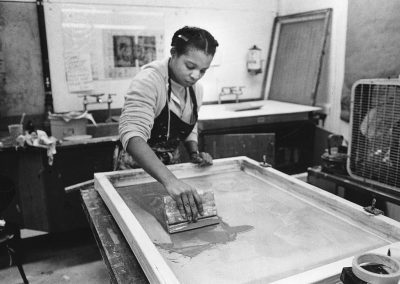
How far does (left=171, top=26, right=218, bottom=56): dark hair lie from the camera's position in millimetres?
1859

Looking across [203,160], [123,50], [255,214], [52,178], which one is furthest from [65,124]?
[255,214]

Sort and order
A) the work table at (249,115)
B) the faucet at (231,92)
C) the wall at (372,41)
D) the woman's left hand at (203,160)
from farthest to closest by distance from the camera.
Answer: the faucet at (231,92) → the work table at (249,115) → the wall at (372,41) → the woman's left hand at (203,160)

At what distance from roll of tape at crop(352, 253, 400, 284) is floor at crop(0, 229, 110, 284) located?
2.40m

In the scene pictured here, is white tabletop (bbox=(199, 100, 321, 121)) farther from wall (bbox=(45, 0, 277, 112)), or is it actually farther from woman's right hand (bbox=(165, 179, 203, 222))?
woman's right hand (bbox=(165, 179, 203, 222))

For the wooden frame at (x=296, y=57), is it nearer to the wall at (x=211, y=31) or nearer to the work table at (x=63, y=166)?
the wall at (x=211, y=31)

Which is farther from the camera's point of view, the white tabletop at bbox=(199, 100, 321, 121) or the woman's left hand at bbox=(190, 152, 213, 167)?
the white tabletop at bbox=(199, 100, 321, 121)

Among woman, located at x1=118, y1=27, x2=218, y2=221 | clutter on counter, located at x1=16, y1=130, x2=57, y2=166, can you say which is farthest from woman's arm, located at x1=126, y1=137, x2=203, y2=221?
clutter on counter, located at x1=16, y1=130, x2=57, y2=166

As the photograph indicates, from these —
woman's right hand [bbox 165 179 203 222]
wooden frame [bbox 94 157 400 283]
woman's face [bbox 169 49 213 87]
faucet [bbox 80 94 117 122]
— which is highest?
woman's face [bbox 169 49 213 87]

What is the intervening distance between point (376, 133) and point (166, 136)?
1.33 meters

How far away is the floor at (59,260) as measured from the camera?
114 inches

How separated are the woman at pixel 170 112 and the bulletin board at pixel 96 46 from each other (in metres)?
1.78

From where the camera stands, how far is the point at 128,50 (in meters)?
3.95

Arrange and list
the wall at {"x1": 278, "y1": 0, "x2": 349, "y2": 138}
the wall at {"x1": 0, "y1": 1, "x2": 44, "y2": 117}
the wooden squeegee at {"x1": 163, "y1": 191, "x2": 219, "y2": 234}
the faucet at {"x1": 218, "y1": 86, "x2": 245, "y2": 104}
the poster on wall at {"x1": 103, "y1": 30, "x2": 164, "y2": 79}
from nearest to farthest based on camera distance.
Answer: the wooden squeegee at {"x1": 163, "y1": 191, "x2": 219, "y2": 234}, the wall at {"x1": 0, "y1": 1, "x2": 44, "y2": 117}, the poster on wall at {"x1": 103, "y1": 30, "x2": 164, "y2": 79}, the wall at {"x1": 278, "y1": 0, "x2": 349, "y2": 138}, the faucet at {"x1": 218, "y1": 86, "x2": 245, "y2": 104}

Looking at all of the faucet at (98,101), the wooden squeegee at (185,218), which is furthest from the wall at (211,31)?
the wooden squeegee at (185,218)
